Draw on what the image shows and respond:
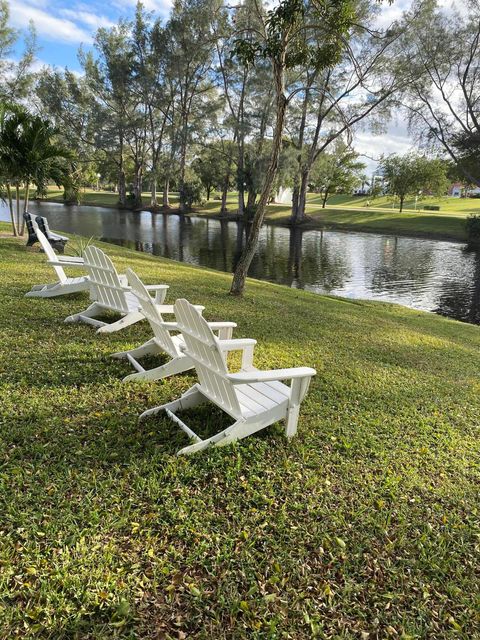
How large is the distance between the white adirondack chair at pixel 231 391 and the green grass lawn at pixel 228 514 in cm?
14

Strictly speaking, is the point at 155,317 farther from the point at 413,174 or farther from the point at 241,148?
the point at 413,174

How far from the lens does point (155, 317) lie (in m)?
3.69

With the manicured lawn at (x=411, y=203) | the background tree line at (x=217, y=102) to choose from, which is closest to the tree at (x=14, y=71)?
the background tree line at (x=217, y=102)

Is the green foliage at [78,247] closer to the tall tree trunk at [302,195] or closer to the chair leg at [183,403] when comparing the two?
the chair leg at [183,403]

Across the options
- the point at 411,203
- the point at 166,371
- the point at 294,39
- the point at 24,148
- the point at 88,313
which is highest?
the point at 411,203

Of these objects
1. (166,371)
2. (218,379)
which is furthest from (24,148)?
(218,379)

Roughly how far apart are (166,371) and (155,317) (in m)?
0.50

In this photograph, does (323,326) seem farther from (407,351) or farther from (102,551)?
(102,551)

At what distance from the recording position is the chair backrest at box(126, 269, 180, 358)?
3.62 m

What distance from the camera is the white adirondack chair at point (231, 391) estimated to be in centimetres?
273

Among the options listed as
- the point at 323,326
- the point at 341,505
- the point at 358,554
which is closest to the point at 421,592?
the point at 358,554

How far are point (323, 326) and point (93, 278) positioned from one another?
3662 mm

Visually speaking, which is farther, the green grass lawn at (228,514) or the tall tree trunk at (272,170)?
the tall tree trunk at (272,170)

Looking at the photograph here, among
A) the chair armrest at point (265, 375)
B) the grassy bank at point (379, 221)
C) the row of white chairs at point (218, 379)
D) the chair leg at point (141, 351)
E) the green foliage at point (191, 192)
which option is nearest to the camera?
the chair armrest at point (265, 375)
